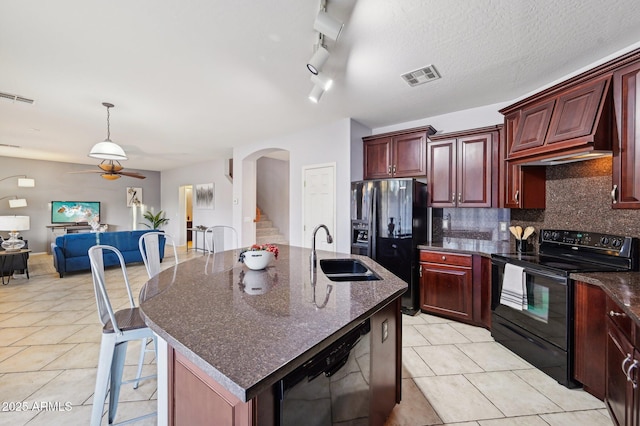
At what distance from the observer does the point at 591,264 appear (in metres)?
2.16

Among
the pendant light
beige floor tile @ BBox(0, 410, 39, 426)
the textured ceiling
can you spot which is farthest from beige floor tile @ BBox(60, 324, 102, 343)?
the textured ceiling

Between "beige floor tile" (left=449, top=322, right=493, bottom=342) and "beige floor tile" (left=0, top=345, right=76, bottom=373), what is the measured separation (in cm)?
383

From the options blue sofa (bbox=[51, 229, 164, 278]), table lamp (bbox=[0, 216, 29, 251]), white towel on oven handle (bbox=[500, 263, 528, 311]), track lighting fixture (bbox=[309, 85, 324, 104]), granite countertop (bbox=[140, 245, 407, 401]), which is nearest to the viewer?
granite countertop (bbox=[140, 245, 407, 401])

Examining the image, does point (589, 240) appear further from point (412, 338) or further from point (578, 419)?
point (412, 338)

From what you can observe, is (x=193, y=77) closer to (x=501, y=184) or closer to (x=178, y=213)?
(x=501, y=184)

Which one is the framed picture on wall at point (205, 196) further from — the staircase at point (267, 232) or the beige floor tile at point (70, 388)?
the beige floor tile at point (70, 388)

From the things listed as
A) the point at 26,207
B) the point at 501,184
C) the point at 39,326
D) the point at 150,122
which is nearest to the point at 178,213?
the point at 26,207

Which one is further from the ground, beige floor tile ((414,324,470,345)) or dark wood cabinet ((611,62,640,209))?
dark wood cabinet ((611,62,640,209))

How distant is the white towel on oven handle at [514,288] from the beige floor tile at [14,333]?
468cm

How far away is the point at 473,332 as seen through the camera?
2.90 meters

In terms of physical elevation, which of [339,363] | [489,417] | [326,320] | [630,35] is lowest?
[489,417]

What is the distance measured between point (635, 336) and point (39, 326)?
4.87 m

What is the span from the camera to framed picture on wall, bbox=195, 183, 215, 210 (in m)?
7.79

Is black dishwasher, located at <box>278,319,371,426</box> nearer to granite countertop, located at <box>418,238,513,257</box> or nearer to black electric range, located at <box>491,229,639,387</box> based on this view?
black electric range, located at <box>491,229,639,387</box>
